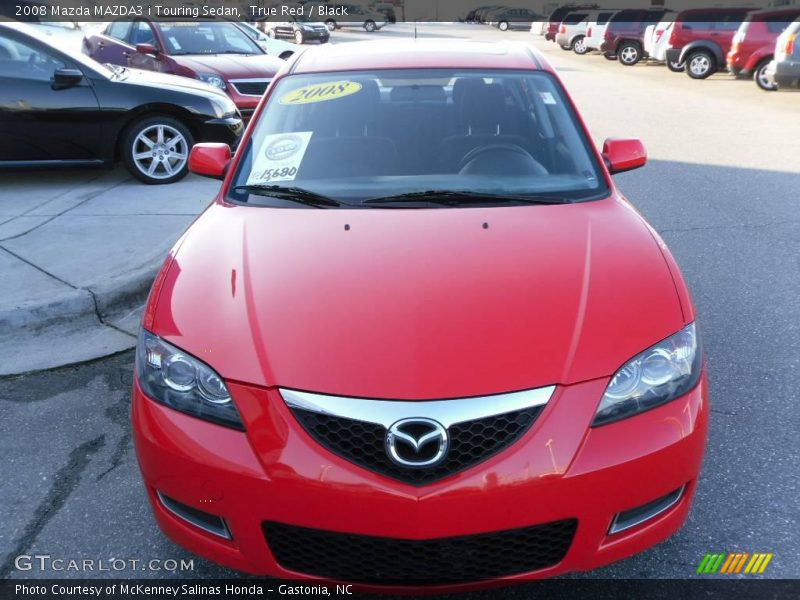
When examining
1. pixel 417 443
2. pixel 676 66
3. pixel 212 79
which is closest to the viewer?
pixel 417 443

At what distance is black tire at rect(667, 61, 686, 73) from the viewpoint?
1988 cm

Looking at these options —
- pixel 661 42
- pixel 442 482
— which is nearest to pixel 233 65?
pixel 442 482

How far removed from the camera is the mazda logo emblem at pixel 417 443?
1968 mm

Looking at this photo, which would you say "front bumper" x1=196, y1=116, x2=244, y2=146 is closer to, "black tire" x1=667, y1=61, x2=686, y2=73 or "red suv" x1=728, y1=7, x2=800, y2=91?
"red suv" x1=728, y1=7, x2=800, y2=91

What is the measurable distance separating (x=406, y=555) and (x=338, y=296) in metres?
0.82

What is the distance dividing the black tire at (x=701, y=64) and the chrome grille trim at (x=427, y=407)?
19.0 metres

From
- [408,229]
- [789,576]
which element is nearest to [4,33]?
[408,229]

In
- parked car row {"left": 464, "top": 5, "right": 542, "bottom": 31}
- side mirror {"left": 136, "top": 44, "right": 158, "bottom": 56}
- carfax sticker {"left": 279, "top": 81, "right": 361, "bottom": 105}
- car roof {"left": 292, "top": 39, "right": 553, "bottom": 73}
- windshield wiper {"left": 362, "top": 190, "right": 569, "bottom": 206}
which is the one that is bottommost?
parked car row {"left": 464, "top": 5, "right": 542, "bottom": 31}

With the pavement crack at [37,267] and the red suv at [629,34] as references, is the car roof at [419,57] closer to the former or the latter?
the pavement crack at [37,267]

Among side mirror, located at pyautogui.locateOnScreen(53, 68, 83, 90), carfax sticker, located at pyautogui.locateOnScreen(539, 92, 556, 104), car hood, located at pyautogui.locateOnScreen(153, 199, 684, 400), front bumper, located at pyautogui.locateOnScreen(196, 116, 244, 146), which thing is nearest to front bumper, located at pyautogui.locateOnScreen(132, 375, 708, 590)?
car hood, located at pyautogui.locateOnScreen(153, 199, 684, 400)

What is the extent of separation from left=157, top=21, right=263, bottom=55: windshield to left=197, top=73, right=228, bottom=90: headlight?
3.84ft

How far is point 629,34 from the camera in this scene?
23.7 metres

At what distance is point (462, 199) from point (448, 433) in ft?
4.45

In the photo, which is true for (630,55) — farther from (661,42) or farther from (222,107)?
(222,107)
